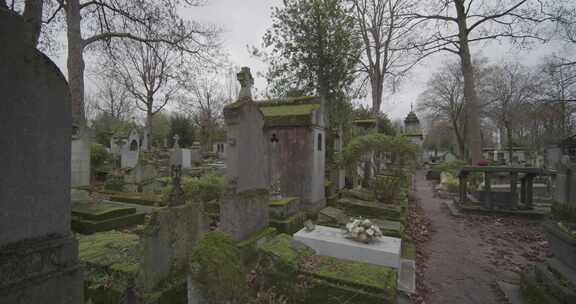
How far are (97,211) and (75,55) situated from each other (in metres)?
7.30

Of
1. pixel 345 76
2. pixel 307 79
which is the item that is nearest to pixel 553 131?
pixel 345 76

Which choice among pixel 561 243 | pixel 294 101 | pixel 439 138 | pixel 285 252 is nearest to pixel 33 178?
pixel 285 252

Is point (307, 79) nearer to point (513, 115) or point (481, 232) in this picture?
point (481, 232)

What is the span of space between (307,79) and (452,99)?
21208 mm

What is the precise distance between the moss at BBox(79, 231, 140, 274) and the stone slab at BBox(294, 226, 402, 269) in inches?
99.5

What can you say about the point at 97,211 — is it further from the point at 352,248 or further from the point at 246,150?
the point at 352,248

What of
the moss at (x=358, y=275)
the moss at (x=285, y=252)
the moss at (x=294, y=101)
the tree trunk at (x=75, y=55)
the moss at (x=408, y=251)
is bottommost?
the moss at (x=408, y=251)

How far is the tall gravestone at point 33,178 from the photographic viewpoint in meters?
1.54

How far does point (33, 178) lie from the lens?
1673 millimetres

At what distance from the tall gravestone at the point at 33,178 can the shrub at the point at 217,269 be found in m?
0.87

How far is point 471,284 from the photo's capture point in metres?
4.26

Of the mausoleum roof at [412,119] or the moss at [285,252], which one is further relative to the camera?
the mausoleum roof at [412,119]

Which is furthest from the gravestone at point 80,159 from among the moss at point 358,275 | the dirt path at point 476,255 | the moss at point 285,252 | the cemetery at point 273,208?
the dirt path at point 476,255

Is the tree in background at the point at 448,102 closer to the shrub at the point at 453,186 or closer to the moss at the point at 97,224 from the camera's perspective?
the shrub at the point at 453,186
